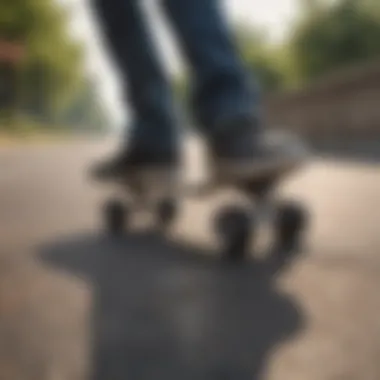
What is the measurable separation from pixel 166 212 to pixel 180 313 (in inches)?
54.9

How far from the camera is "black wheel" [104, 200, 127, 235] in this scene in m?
2.73

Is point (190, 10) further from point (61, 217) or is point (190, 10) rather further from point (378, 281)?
point (61, 217)

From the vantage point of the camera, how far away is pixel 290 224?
2.17 m

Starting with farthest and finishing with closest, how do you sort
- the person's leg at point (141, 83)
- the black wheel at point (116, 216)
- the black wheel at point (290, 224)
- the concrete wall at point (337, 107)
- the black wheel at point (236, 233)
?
the concrete wall at point (337, 107) → the black wheel at point (116, 216) → the person's leg at point (141, 83) → the black wheel at point (290, 224) → the black wheel at point (236, 233)

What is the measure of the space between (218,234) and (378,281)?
48cm

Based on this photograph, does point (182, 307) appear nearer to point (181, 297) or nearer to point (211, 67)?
point (181, 297)

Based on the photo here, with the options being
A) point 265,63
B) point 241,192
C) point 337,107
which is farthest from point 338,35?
point 241,192

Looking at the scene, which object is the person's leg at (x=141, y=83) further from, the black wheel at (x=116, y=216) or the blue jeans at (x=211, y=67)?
the blue jeans at (x=211, y=67)

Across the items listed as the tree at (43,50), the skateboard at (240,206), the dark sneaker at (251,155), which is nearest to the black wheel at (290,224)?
the skateboard at (240,206)

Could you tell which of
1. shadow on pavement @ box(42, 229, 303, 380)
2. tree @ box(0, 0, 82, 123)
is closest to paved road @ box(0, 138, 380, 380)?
shadow on pavement @ box(42, 229, 303, 380)

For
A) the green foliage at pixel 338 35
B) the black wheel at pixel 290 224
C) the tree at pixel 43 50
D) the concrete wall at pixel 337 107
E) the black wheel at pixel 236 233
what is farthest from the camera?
the green foliage at pixel 338 35

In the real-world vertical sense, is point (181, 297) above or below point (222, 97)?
below

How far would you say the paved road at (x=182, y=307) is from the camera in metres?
1.08

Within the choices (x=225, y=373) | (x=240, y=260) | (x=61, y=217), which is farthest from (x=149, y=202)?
(x=225, y=373)
